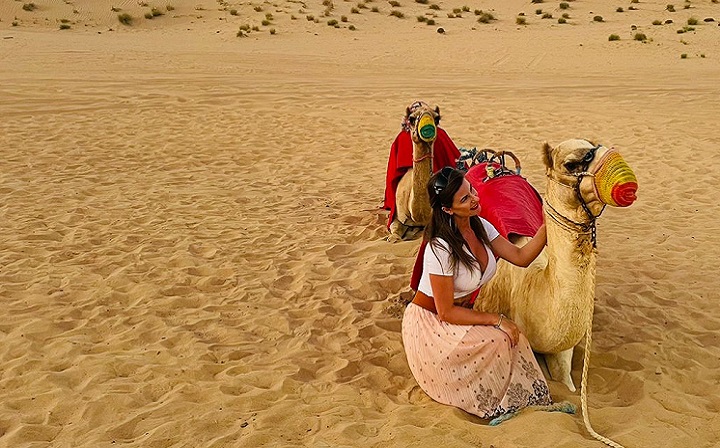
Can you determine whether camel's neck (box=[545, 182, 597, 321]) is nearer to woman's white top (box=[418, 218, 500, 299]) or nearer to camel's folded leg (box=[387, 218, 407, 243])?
woman's white top (box=[418, 218, 500, 299])

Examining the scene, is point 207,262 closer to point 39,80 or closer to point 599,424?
point 599,424

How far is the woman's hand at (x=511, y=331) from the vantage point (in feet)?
12.1

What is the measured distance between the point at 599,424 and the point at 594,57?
18727 mm

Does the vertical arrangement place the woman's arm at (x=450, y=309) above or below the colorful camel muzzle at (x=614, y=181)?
below

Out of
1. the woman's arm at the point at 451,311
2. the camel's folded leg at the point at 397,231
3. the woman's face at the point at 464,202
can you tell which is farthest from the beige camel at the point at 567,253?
the camel's folded leg at the point at 397,231

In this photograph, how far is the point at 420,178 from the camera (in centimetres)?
618

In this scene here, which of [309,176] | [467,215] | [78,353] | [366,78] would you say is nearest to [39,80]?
[366,78]

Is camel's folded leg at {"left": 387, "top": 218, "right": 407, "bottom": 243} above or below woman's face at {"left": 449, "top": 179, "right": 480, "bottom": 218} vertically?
below

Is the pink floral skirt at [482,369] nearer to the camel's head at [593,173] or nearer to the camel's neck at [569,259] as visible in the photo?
the camel's neck at [569,259]

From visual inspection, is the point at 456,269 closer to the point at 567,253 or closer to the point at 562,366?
the point at 567,253

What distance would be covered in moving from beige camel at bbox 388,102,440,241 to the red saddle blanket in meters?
0.67

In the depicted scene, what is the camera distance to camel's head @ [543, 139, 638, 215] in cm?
318

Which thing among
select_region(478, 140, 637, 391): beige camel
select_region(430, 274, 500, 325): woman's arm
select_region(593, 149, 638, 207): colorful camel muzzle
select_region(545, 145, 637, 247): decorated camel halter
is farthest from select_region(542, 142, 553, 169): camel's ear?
select_region(430, 274, 500, 325): woman's arm

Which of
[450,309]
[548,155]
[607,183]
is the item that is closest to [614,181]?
[607,183]
